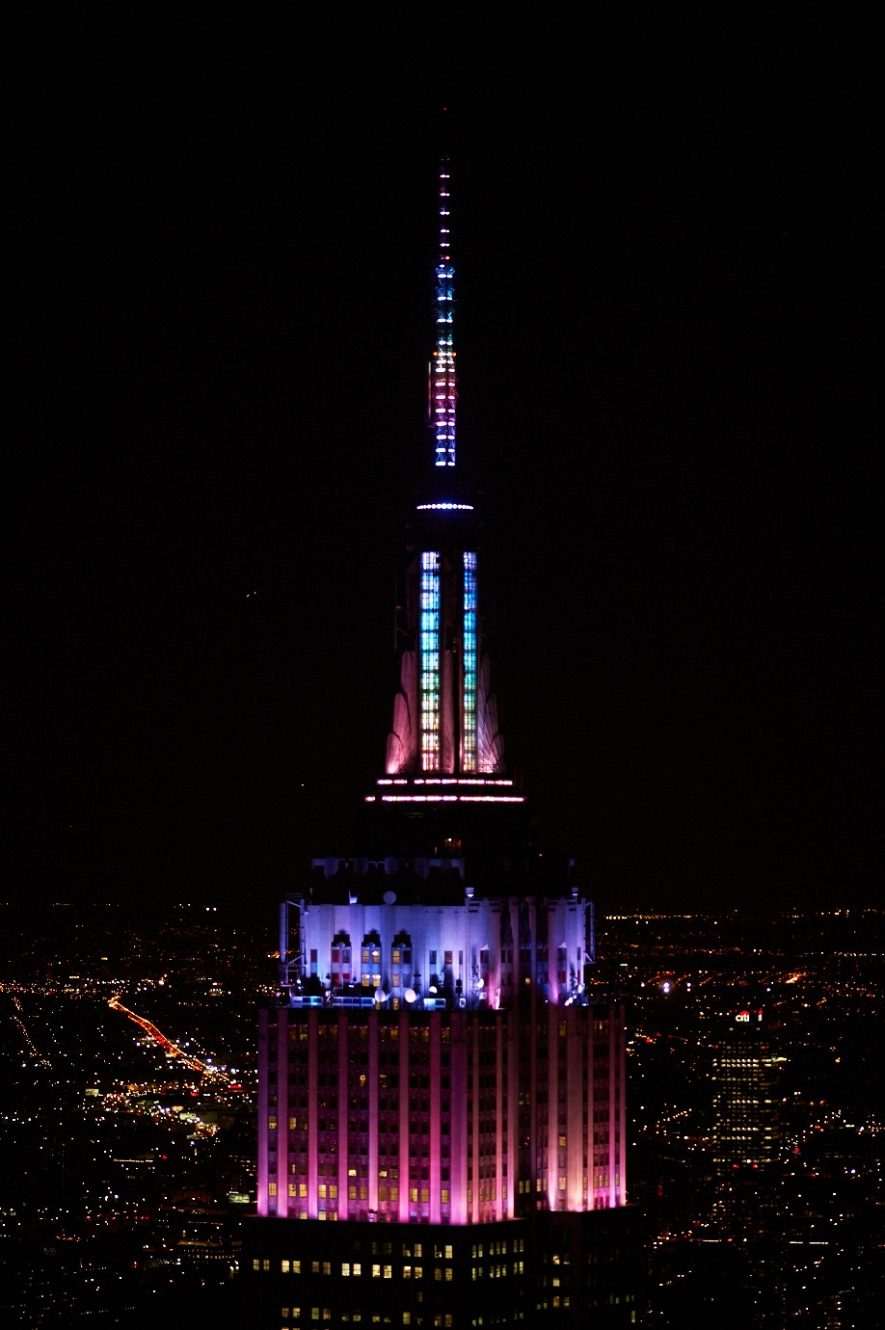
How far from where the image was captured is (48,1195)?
606 feet

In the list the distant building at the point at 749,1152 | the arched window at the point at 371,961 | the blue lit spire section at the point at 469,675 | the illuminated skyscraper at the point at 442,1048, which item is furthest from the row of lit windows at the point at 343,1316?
the distant building at the point at 749,1152

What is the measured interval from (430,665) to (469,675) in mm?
1398

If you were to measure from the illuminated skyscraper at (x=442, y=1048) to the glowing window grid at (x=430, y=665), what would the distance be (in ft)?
0.23

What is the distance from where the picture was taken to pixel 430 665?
121m

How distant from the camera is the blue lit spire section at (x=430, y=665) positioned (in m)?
121

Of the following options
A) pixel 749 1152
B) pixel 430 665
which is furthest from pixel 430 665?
pixel 749 1152

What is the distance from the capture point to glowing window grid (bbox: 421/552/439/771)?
121m

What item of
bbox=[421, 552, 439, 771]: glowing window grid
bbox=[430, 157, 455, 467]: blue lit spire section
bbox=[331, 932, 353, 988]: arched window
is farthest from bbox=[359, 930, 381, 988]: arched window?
bbox=[430, 157, 455, 467]: blue lit spire section

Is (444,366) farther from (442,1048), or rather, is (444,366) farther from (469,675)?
(442,1048)

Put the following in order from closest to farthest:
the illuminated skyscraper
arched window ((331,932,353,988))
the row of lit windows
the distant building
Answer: the row of lit windows → the illuminated skyscraper → arched window ((331,932,353,988)) → the distant building

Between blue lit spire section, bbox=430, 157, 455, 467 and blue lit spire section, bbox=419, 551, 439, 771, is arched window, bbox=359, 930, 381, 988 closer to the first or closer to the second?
blue lit spire section, bbox=419, 551, 439, 771

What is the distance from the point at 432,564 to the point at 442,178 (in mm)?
13487

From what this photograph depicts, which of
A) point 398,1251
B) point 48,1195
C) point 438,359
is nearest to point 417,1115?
point 398,1251

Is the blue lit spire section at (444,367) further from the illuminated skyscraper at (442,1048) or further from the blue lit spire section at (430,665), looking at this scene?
the blue lit spire section at (430,665)
